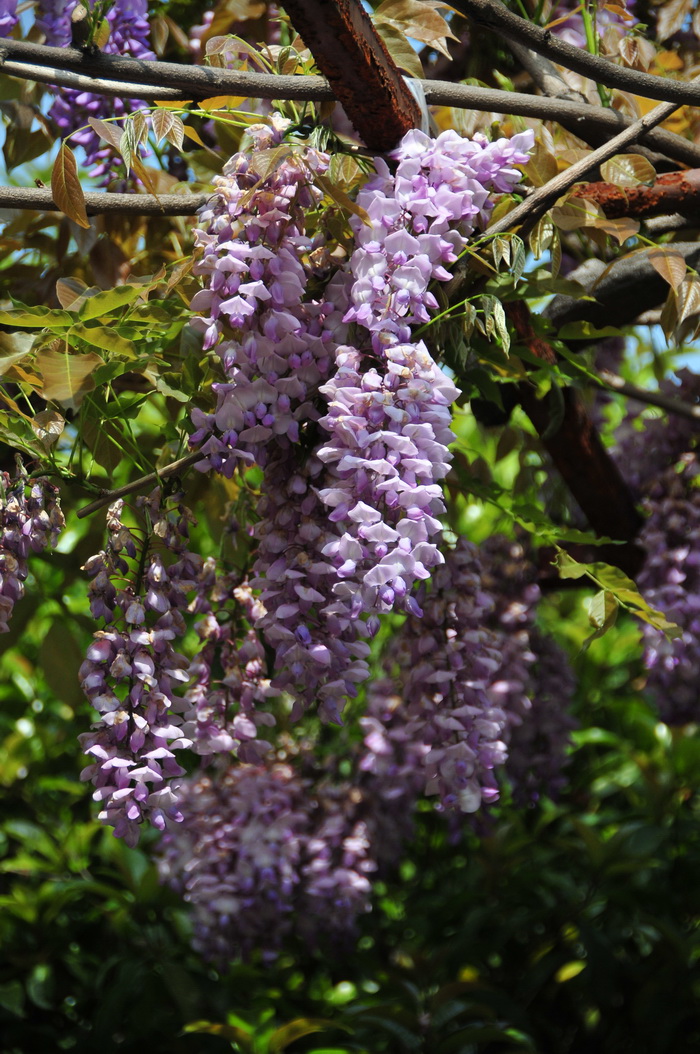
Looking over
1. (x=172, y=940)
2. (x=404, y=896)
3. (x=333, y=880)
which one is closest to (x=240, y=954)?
(x=333, y=880)

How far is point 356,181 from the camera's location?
0.86 metres

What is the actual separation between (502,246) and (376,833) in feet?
4.07

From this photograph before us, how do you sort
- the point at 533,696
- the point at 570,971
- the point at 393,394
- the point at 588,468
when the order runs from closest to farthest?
the point at 393,394 → the point at 588,468 → the point at 533,696 → the point at 570,971

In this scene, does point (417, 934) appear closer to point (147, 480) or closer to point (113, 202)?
point (147, 480)

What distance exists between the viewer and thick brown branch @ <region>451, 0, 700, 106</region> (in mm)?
803

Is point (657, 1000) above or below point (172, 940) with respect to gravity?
above

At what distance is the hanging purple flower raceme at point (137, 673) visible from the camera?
30.3 inches

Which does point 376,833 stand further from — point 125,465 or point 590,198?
point 590,198

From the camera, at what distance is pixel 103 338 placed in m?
0.82

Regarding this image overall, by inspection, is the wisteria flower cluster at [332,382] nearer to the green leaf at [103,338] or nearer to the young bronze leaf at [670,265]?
the green leaf at [103,338]

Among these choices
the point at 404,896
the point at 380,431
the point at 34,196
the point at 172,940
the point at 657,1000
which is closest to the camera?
the point at 380,431

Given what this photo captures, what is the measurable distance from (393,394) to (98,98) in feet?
2.57

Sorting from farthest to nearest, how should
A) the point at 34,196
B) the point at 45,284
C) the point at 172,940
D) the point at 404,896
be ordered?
the point at 404,896 < the point at 172,940 < the point at 45,284 < the point at 34,196

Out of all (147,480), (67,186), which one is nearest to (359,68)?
(67,186)
